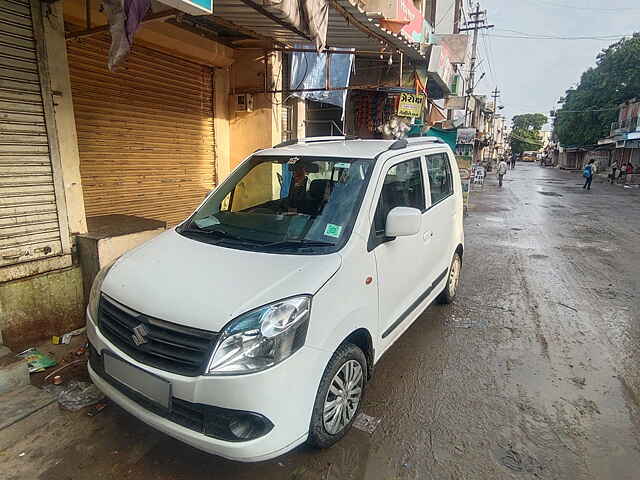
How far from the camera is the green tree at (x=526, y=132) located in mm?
89188

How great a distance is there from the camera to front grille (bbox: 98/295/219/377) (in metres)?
2.00

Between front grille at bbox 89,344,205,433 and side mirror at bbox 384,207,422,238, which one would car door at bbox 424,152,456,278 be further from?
front grille at bbox 89,344,205,433

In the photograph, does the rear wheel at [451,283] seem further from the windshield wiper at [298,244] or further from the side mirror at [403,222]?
the windshield wiper at [298,244]

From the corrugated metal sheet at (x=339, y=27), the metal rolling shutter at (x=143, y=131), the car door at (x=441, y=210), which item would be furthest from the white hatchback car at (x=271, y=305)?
the metal rolling shutter at (x=143, y=131)

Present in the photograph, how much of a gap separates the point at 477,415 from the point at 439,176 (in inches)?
91.6

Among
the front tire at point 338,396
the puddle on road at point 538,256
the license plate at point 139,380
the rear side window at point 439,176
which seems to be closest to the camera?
the license plate at point 139,380

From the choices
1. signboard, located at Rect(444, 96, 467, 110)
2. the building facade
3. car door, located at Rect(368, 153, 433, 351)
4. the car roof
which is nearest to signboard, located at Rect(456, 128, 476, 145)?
signboard, located at Rect(444, 96, 467, 110)

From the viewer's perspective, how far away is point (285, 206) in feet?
10.5

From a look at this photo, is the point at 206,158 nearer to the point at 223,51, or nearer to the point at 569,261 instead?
the point at 223,51

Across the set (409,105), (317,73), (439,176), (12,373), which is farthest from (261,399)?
(409,105)

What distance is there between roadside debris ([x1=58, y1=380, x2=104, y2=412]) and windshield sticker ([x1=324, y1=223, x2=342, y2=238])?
213cm

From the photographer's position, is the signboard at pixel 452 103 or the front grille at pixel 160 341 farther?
the signboard at pixel 452 103

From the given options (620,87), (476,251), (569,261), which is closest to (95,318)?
(476,251)

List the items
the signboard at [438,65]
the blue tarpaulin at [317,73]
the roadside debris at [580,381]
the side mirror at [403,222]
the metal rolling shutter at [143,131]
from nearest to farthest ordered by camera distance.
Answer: the side mirror at [403,222], the roadside debris at [580,381], the metal rolling shutter at [143,131], the blue tarpaulin at [317,73], the signboard at [438,65]
